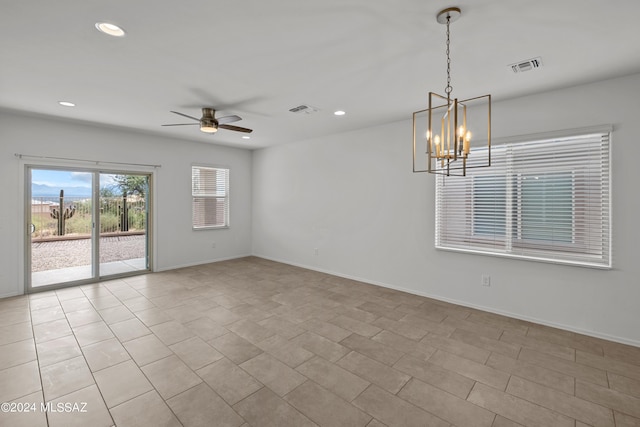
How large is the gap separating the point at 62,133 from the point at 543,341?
23.6 ft

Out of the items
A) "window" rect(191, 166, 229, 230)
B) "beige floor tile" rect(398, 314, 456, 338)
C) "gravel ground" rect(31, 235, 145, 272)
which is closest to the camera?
"beige floor tile" rect(398, 314, 456, 338)

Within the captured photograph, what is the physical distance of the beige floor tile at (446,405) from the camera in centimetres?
196

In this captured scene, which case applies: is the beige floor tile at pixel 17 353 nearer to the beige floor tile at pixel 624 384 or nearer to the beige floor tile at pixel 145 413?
the beige floor tile at pixel 145 413

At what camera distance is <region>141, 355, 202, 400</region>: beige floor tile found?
2252 millimetres

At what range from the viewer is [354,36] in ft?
7.45

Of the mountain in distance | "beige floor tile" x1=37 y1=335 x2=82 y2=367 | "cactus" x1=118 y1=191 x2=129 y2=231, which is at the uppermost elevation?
the mountain in distance

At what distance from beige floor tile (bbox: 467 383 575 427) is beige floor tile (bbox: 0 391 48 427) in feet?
9.82

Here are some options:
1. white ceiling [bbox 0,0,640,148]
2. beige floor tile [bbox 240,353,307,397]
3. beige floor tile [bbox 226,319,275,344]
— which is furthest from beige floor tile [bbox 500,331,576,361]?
white ceiling [bbox 0,0,640,148]

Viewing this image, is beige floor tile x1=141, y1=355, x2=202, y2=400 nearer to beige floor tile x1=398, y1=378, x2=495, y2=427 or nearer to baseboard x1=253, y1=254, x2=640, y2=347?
beige floor tile x1=398, y1=378, x2=495, y2=427

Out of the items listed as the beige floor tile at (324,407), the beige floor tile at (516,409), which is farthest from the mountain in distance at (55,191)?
the beige floor tile at (516,409)

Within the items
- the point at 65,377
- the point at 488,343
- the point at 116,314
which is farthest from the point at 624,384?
the point at 116,314

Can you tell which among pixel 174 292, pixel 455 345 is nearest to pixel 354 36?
pixel 455 345

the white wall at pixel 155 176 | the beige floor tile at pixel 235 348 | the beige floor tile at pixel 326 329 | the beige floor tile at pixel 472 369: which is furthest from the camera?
the white wall at pixel 155 176

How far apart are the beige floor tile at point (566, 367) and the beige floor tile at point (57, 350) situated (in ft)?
13.9
